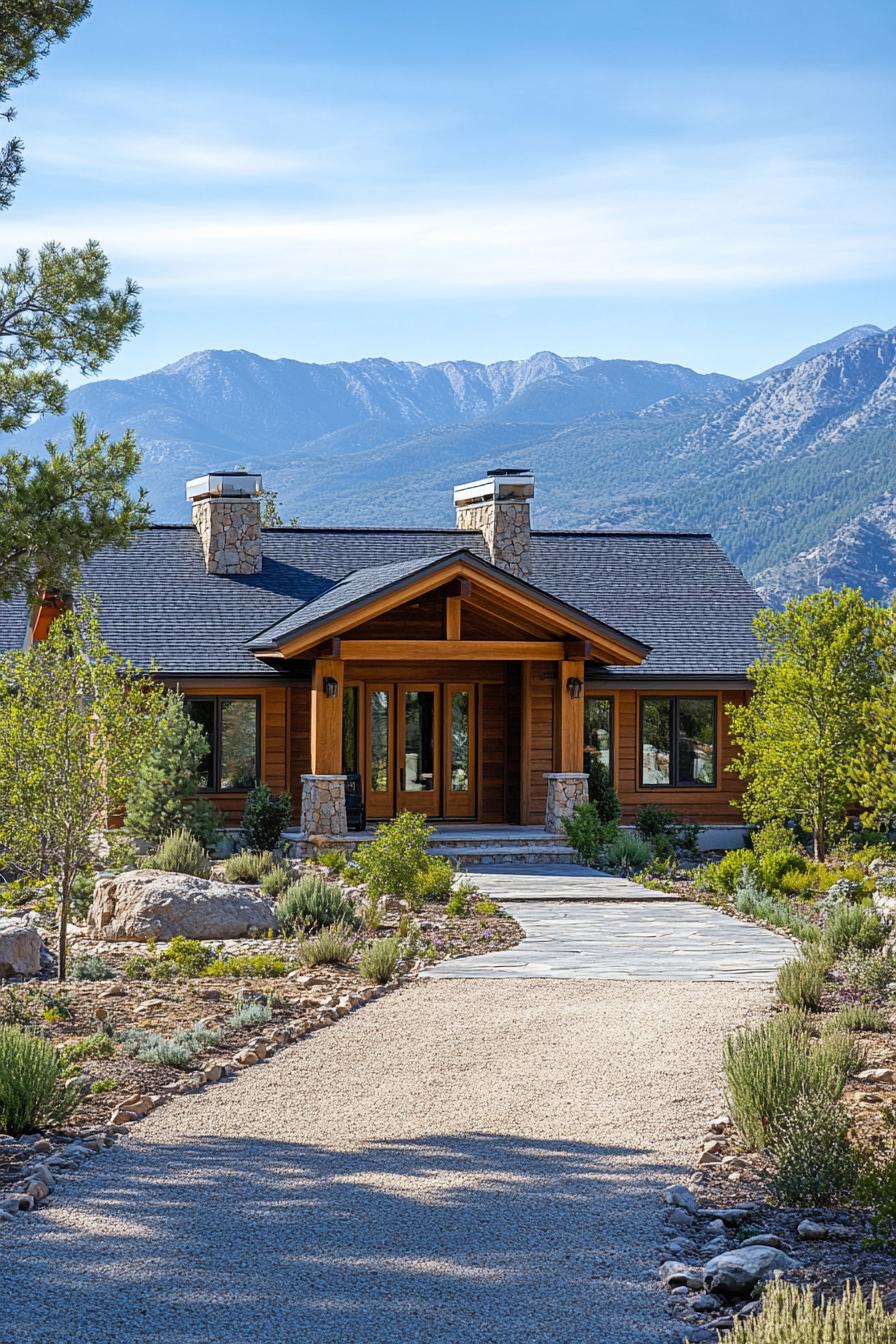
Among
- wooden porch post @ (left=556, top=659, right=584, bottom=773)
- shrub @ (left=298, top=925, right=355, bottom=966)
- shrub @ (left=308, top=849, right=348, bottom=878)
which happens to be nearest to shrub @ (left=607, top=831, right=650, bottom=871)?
wooden porch post @ (left=556, top=659, right=584, bottom=773)

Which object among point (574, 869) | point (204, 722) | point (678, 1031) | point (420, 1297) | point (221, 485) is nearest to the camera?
point (420, 1297)

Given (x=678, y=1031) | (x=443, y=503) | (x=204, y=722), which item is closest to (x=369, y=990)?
(x=678, y=1031)

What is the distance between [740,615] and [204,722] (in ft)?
31.3

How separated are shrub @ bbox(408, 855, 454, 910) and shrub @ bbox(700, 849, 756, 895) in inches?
126

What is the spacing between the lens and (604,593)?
2636 centimetres

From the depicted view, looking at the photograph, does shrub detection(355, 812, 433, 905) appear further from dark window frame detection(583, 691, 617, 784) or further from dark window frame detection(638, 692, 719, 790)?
dark window frame detection(638, 692, 719, 790)

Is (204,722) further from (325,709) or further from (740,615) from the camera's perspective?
(740,615)

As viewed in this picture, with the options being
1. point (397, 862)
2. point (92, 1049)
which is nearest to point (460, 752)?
point (397, 862)

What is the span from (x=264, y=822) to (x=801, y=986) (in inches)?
464

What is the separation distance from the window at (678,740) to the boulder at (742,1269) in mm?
18630

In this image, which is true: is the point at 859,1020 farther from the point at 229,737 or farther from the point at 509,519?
the point at 509,519

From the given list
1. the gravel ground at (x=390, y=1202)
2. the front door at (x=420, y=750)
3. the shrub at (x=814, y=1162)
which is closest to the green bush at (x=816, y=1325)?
the gravel ground at (x=390, y=1202)

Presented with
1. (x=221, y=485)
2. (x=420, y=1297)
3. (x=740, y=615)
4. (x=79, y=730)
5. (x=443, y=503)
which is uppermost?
(x=443, y=503)

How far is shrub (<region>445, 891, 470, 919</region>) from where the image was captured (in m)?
15.6
